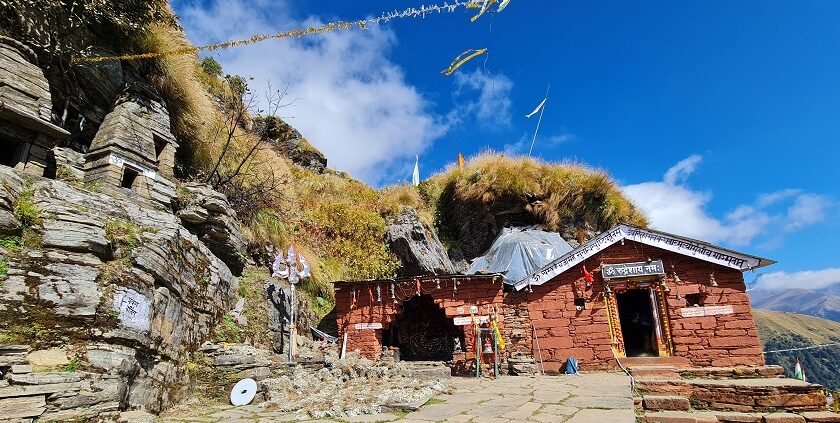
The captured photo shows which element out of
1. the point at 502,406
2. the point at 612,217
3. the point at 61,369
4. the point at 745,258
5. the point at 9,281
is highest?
the point at 612,217

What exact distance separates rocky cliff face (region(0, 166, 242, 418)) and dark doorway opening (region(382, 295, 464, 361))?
904 cm

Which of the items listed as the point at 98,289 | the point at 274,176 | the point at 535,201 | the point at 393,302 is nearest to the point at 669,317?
the point at 393,302

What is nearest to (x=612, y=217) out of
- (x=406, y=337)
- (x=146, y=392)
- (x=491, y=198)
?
(x=491, y=198)

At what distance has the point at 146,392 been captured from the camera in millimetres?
7012

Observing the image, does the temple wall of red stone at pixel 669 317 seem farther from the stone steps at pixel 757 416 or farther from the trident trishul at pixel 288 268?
the trident trishul at pixel 288 268

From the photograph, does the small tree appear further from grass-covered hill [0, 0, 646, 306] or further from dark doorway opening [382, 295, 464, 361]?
dark doorway opening [382, 295, 464, 361]

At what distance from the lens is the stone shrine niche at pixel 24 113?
8.05 meters

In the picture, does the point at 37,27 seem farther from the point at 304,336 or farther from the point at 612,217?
the point at 612,217

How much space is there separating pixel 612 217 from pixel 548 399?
17.5m

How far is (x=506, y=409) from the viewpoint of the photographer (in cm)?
679

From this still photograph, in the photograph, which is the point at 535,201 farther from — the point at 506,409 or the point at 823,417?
the point at 506,409

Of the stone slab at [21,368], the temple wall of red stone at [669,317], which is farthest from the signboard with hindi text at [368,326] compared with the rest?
the stone slab at [21,368]

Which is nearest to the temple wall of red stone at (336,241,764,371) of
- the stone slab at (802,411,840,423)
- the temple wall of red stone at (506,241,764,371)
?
the temple wall of red stone at (506,241,764,371)

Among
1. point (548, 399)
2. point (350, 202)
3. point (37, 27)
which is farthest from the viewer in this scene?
point (350, 202)
